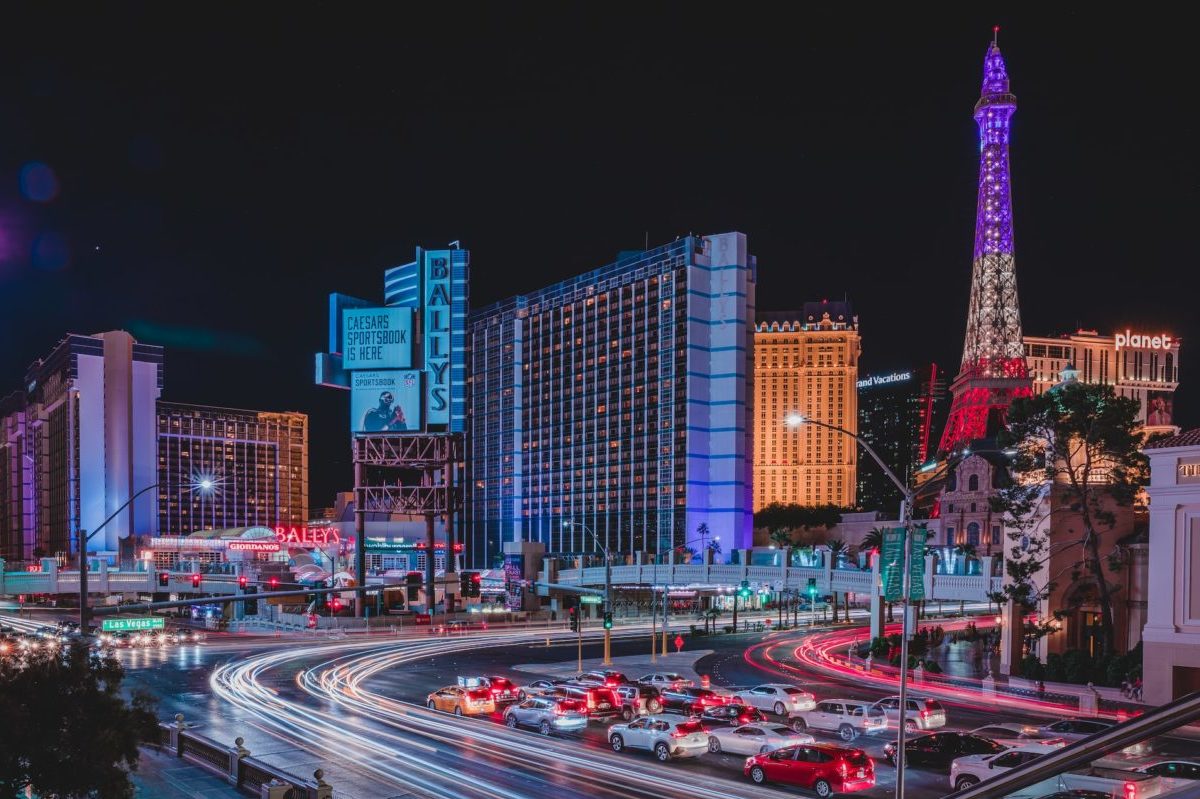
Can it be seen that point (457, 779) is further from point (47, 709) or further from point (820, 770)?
point (47, 709)

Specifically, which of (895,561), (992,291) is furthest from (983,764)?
(992,291)

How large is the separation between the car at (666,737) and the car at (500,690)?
9.83 m

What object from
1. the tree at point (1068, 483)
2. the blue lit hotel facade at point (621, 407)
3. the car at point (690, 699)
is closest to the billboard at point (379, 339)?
the blue lit hotel facade at point (621, 407)

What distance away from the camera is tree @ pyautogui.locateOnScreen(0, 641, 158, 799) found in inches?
673

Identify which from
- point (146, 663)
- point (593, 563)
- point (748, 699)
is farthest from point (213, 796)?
point (593, 563)

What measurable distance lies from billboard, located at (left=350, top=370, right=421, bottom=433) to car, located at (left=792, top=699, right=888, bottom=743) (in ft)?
271

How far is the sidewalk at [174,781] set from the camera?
25094 mm

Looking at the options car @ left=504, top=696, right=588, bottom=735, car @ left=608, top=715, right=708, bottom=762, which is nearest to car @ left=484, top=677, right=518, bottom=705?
car @ left=504, top=696, right=588, bottom=735

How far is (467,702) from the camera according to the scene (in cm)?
3991

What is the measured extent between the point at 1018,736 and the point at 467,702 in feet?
66.4

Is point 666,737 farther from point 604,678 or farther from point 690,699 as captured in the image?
point 604,678

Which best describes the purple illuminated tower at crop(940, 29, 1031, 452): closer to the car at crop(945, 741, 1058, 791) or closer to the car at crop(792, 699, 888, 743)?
the car at crop(792, 699, 888, 743)

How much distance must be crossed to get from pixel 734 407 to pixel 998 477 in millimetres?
48321

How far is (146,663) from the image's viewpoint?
196 feet
